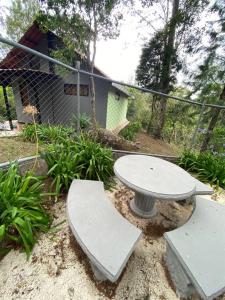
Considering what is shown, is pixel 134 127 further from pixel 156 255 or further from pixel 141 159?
pixel 156 255

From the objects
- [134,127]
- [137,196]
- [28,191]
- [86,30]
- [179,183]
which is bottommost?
[134,127]

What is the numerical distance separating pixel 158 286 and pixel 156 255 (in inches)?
11.5

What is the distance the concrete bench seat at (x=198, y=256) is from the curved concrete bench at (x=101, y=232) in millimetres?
386

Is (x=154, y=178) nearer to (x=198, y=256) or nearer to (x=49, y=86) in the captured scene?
(x=198, y=256)

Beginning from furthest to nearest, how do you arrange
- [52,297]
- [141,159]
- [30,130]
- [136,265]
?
[30,130] < [141,159] < [136,265] < [52,297]

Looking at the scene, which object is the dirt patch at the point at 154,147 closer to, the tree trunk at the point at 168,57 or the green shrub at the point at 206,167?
the tree trunk at the point at 168,57

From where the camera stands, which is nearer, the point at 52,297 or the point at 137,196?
the point at 52,297

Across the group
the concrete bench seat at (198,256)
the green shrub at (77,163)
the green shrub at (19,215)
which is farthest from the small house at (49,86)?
the concrete bench seat at (198,256)

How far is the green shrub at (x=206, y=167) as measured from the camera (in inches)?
121

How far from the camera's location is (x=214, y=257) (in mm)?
1352

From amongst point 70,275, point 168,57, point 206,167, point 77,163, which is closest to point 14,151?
point 77,163

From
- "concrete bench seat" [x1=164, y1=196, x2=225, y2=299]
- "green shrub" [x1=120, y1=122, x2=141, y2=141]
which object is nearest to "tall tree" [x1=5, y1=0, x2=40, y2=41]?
"green shrub" [x1=120, y1=122, x2=141, y2=141]

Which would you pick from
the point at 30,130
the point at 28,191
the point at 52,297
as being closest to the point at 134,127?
the point at 30,130

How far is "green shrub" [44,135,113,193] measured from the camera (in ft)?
7.50
